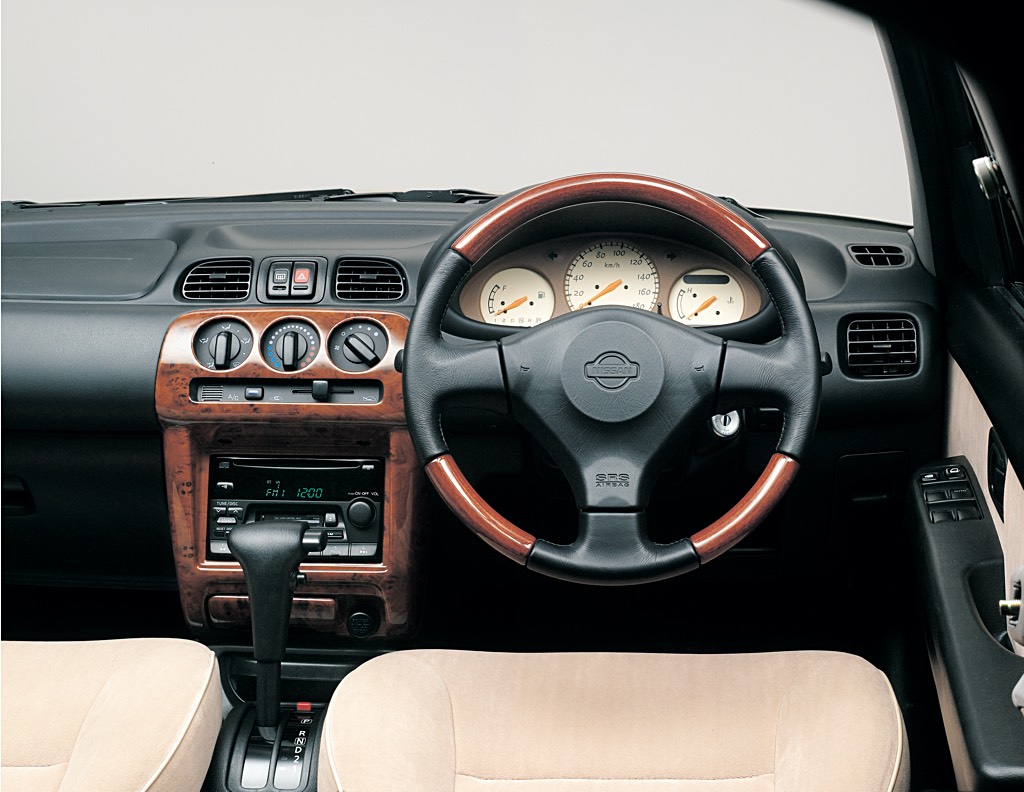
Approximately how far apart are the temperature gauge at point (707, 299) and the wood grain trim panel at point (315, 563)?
0.47 metres

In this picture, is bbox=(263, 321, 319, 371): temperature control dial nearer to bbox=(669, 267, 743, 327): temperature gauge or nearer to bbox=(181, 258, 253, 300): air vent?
bbox=(181, 258, 253, 300): air vent

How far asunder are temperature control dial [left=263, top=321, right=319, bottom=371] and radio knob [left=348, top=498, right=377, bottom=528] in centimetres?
24

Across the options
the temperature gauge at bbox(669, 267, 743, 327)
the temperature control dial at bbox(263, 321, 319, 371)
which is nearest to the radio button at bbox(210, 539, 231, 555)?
the temperature control dial at bbox(263, 321, 319, 371)

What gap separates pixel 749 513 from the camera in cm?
129

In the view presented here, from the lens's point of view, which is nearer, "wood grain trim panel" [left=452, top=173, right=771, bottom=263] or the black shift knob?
"wood grain trim panel" [left=452, top=173, right=771, bottom=263]

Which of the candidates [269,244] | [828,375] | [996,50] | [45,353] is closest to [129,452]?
[45,353]

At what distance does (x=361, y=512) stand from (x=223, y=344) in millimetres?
341

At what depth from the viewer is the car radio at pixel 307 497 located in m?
1.75

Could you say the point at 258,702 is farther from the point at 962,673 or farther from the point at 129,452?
the point at 962,673

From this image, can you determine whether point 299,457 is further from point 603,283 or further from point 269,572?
point 603,283

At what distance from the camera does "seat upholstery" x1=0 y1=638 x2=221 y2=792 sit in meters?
1.27

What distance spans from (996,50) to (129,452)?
1516mm

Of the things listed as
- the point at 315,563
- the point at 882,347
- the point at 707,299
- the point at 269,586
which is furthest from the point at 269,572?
the point at 882,347

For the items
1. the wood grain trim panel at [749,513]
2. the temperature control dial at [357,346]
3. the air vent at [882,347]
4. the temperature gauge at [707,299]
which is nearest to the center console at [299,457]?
the temperature control dial at [357,346]
